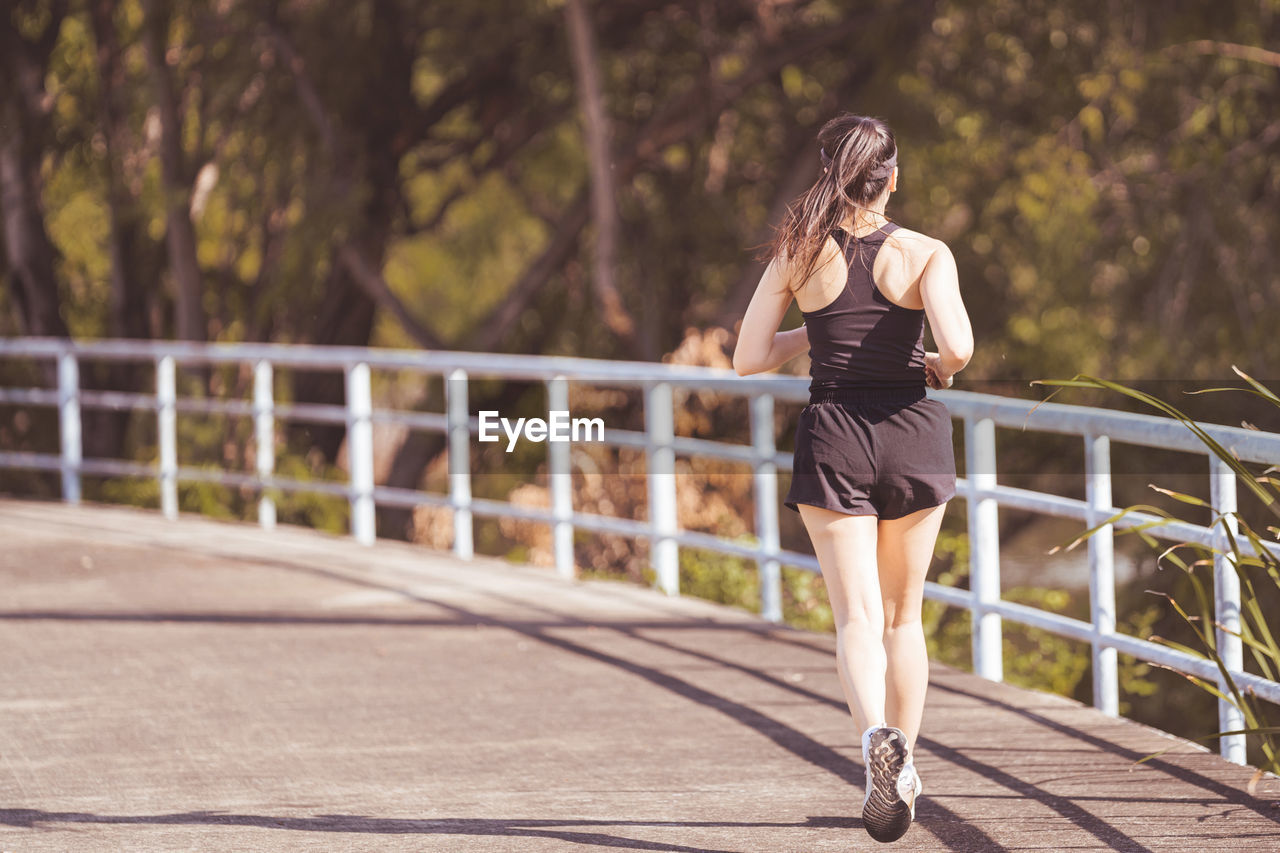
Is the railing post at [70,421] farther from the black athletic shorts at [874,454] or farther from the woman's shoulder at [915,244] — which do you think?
the woman's shoulder at [915,244]

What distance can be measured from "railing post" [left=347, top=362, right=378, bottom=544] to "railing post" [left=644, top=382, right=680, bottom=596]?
2.49 m

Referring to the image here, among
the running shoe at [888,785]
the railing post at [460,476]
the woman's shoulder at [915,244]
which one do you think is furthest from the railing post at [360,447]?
the running shoe at [888,785]

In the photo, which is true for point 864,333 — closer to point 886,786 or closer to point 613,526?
point 886,786

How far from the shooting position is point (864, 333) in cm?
506

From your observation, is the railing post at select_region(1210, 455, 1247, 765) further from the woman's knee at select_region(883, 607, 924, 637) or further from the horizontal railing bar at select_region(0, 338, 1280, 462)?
the woman's knee at select_region(883, 607, 924, 637)

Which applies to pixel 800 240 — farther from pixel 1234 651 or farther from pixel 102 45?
pixel 102 45

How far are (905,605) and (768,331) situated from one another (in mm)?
Answer: 854

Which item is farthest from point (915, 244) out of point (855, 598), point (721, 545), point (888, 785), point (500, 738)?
point (721, 545)

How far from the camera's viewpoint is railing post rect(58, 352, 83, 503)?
50.3ft

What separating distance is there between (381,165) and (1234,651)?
16.0 metres

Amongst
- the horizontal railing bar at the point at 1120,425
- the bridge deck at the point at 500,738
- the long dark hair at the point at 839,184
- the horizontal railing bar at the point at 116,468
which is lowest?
the bridge deck at the point at 500,738

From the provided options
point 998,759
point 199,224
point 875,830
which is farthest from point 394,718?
point 199,224

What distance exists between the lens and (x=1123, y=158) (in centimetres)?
1934

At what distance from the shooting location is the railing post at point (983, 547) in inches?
305
